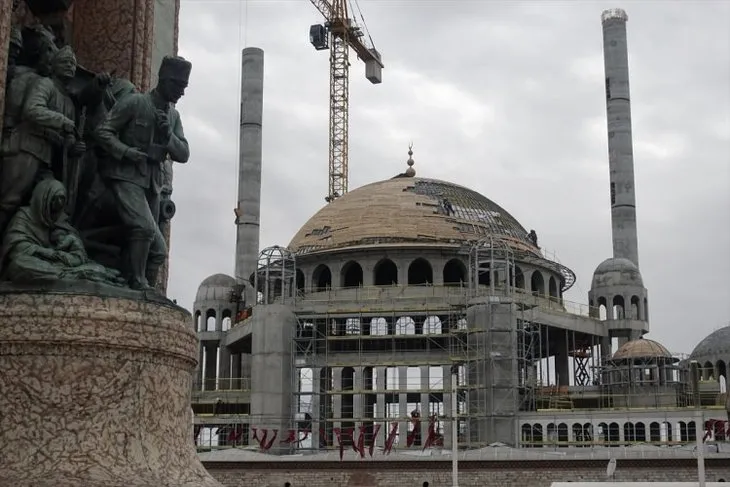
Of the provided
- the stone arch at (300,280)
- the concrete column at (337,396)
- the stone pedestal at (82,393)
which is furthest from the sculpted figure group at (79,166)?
the stone arch at (300,280)

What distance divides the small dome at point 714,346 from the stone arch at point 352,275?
Result: 19858 mm

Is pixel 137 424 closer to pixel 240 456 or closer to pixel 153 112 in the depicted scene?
pixel 153 112

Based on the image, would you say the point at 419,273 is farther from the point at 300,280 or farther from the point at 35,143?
the point at 35,143

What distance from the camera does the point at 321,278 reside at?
204ft

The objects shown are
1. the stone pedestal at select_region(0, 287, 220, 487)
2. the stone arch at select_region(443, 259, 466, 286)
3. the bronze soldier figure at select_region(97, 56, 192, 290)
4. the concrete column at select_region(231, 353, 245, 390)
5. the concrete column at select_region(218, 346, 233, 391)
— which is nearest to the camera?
the stone pedestal at select_region(0, 287, 220, 487)

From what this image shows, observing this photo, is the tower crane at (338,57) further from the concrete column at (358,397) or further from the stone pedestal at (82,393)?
the stone pedestal at (82,393)

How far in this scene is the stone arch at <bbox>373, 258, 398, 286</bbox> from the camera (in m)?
61.1

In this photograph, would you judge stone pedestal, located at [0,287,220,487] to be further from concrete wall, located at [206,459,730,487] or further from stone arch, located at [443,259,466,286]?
stone arch, located at [443,259,466,286]

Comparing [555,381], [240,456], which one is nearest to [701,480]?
[240,456]

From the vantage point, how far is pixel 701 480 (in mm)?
24406

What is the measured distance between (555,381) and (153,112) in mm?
55002

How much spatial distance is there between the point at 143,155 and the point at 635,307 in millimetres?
52970

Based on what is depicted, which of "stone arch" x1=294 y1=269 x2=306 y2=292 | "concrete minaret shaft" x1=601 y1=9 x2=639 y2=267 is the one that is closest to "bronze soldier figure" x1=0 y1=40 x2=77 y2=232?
"stone arch" x1=294 y1=269 x2=306 y2=292

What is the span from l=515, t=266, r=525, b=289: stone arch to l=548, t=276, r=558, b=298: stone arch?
263 centimetres
